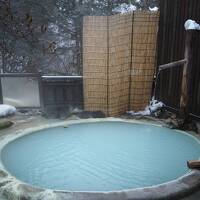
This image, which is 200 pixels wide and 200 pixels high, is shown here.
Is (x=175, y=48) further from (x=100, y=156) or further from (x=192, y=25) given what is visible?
(x=100, y=156)

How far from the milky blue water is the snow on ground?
4.23 ft

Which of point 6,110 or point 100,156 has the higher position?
point 6,110

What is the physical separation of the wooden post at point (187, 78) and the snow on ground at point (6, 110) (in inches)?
131

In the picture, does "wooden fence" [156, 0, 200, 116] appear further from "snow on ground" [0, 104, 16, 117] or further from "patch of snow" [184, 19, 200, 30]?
"snow on ground" [0, 104, 16, 117]

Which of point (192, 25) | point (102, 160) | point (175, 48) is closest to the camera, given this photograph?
point (102, 160)

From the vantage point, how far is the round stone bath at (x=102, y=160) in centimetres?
281

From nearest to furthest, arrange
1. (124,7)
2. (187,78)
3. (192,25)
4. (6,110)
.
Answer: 1. (192,25)
2. (187,78)
3. (6,110)
4. (124,7)

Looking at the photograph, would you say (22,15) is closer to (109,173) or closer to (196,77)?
(196,77)

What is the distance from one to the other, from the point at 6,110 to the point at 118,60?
2.47 metres

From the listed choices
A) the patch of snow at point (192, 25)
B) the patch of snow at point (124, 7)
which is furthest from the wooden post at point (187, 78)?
the patch of snow at point (124, 7)

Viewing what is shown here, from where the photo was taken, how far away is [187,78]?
4.81 m

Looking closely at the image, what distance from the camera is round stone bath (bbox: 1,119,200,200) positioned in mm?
2807

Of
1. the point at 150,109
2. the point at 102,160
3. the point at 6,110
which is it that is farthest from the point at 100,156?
the point at 6,110

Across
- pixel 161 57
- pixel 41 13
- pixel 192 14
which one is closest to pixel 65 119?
pixel 161 57
